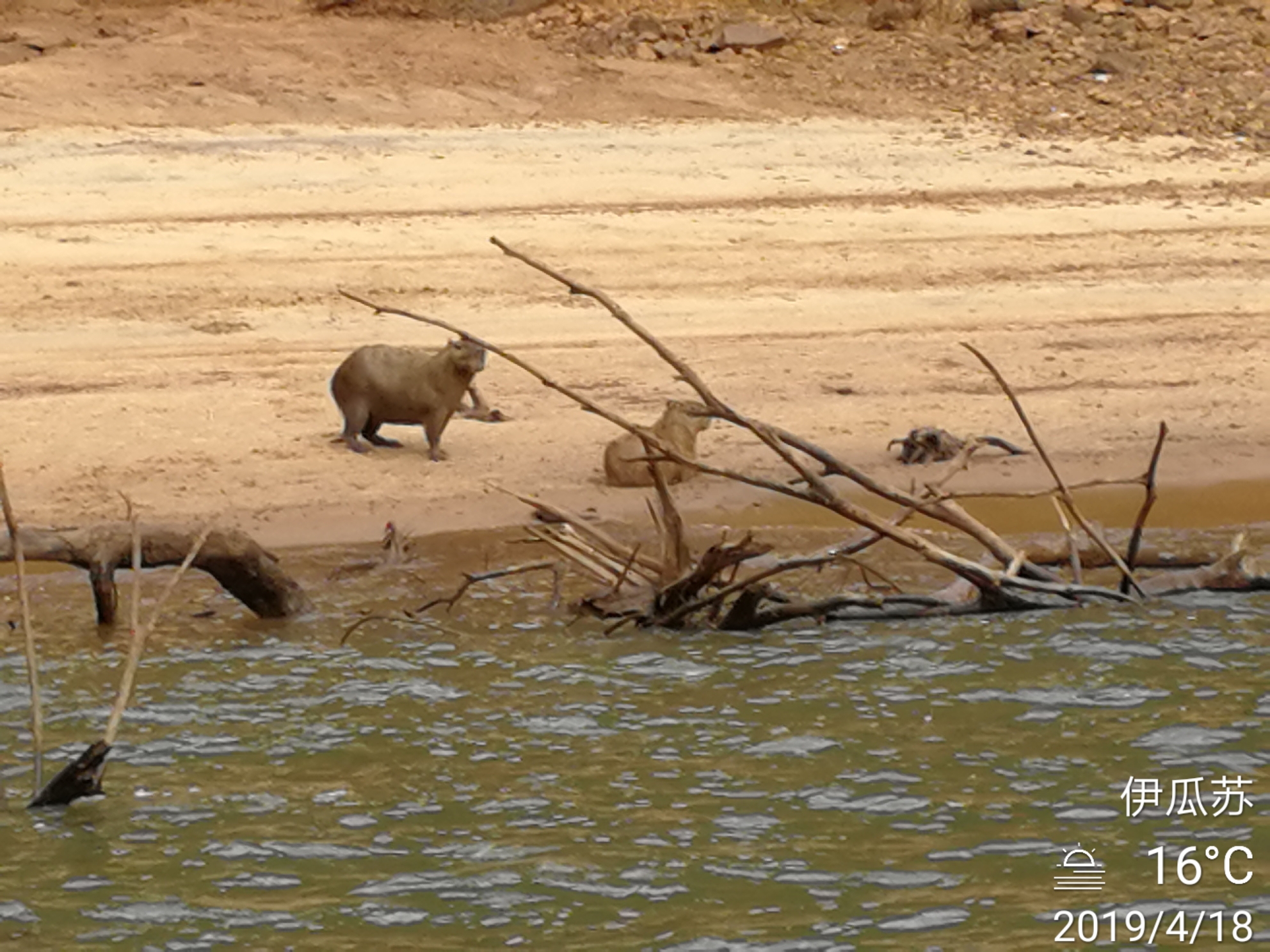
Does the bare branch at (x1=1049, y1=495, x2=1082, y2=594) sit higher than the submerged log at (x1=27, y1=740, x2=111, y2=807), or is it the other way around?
the bare branch at (x1=1049, y1=495, x2=1082, y2=594)

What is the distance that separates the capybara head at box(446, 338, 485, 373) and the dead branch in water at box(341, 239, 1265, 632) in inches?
57.8

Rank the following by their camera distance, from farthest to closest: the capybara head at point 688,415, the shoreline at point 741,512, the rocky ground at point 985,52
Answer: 1. the rocky ground at point 985,52
2. the shoreline at point 741,512
3. the capybara head at point 688,415

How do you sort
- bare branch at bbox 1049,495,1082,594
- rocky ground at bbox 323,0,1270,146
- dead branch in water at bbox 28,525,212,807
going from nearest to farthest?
dead branch in water at bbox 28,525,212,807, bare branch at bbox 1049,495,1082,594, rocky ground at bbox 323,0,1270,146

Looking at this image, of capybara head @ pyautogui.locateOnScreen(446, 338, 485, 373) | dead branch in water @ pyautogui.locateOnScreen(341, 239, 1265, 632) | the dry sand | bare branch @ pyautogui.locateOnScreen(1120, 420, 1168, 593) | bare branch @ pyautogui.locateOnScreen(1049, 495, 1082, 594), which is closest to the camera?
dead branch in water @ pyautogui.locateOnScreen(341, 239, 1265, 632)

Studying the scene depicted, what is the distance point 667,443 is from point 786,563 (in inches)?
84.9

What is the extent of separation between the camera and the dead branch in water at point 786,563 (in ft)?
25.0

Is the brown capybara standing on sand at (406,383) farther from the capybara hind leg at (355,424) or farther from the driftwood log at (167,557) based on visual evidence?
the driftwood log at (167,557)

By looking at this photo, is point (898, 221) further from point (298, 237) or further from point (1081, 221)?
point (298, 237)

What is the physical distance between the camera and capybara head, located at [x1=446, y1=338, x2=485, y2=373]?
413 inches

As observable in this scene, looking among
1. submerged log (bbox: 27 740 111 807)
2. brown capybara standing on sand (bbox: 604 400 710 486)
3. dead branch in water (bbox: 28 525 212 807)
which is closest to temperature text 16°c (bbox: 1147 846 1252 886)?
dead branch in water (bbox: 28 525 212 807)

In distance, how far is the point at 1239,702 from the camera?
8.35m

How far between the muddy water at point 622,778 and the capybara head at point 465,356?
4.30ft

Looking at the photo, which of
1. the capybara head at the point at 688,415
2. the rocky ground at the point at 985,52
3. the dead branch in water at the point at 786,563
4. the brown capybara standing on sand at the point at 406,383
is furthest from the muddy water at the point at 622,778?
the rocky ground at the point at 985,52

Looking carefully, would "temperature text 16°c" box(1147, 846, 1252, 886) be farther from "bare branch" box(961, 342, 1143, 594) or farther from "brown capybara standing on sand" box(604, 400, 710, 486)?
"brown capybara standing on sand" box(604, 400, 710, 486)
